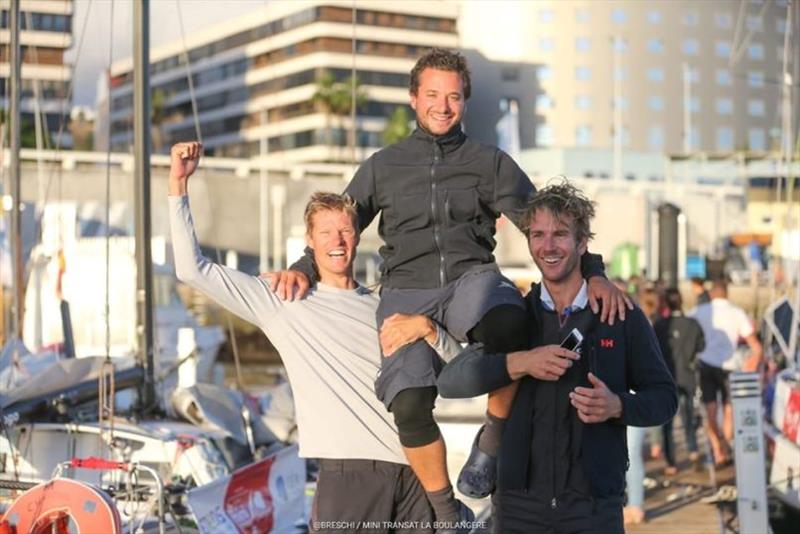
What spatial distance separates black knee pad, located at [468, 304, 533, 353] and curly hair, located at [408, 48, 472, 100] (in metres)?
0.96

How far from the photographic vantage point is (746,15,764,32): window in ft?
54.0

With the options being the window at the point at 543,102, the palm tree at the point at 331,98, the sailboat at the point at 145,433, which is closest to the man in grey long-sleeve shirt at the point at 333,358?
the sailboat at the point at 145,433

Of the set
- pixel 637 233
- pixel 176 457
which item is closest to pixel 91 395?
pixel 176 457

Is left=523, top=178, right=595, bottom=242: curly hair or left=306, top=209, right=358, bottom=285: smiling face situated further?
left=306, top=209, right=358, bottom=285: smiling face

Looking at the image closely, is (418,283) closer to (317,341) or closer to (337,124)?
(317,341)

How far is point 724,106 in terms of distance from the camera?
40.1 metres

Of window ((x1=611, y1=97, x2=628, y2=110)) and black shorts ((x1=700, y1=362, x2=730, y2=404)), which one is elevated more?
window ((x1=611, y1=97, x2=628, y2=110))

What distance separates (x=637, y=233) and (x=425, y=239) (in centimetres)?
5857

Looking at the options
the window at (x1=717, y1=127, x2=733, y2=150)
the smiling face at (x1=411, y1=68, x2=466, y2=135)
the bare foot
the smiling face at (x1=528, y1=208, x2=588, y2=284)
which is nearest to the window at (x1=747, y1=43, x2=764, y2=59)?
the bare foot

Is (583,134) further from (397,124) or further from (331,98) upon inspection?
(331,98)

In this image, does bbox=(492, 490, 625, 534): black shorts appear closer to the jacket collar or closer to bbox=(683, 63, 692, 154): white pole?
the jacket collar

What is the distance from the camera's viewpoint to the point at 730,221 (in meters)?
79.5

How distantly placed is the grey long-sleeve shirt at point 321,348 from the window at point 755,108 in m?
25.3

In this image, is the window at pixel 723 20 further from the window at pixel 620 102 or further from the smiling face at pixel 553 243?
the window at pixel 620 102
